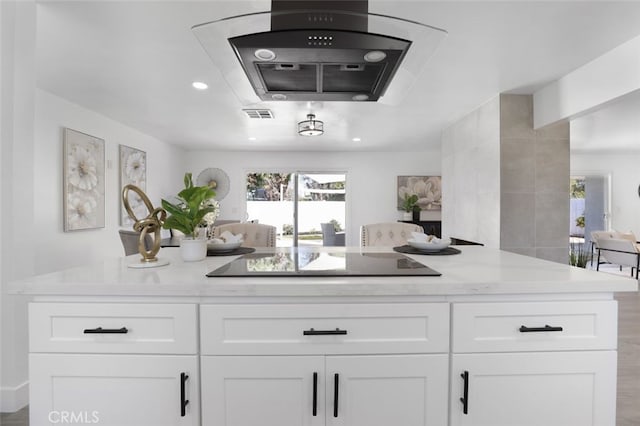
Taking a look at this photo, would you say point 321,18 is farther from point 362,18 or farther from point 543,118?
point 543,118

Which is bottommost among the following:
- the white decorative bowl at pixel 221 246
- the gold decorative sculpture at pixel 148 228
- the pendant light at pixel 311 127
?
the white decorative bowl at pixel 221 246

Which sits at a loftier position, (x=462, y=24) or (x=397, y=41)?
(x=462, y=24)

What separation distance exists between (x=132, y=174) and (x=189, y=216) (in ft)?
12.2

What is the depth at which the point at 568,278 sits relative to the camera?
43.3 inches

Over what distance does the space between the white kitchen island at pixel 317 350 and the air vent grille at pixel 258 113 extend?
2.87m

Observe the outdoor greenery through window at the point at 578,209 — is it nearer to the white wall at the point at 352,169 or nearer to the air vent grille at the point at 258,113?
the white wall at the point at 352,169

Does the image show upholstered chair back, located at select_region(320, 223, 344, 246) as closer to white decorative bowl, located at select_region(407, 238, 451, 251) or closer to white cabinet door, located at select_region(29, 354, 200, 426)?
white decorative bowl, located at select_region(407, 238, 451, 251)

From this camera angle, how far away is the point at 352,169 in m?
6.48

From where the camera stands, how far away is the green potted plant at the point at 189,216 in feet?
4.51

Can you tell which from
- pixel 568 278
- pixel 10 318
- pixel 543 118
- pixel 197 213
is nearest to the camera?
pixel 568 278

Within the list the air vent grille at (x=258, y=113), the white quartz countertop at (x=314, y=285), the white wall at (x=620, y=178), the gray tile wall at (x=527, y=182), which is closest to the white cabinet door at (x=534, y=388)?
the white quartz countertop at (x=314, y=285)

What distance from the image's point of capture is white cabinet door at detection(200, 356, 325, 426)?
104 cm

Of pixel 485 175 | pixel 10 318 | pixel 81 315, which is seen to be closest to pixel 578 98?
pixel 485 175

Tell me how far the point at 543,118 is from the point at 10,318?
172 inches
